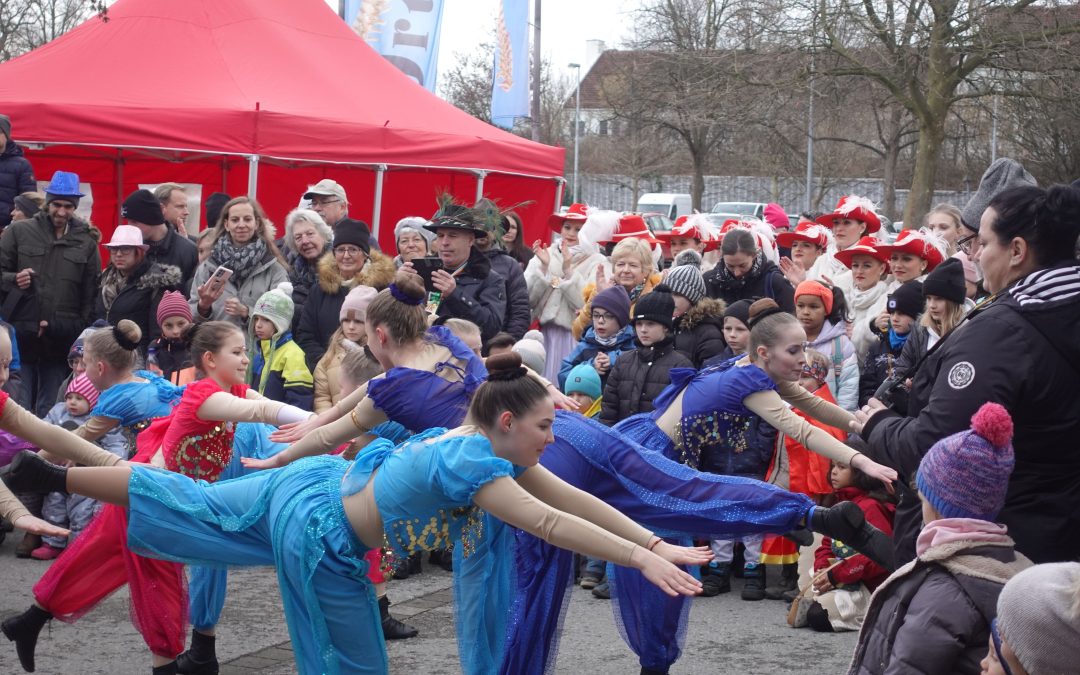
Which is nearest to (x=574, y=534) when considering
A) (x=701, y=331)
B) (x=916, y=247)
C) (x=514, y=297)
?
(x=701, y=331)

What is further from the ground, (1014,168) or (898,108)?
(898,108)

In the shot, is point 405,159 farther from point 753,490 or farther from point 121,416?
point 753,490

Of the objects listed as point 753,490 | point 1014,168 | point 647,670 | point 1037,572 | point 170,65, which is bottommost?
point 647,670

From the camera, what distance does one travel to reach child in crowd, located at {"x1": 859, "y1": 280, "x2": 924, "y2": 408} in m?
6.90

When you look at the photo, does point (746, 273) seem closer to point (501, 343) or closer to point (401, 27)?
point (501, 343)

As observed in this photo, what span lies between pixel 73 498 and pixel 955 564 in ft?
20.6

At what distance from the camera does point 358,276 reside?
788 cm

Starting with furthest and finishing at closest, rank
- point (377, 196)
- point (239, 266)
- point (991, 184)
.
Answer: point (377, 196)
point (239, 266)
point (991, 184)

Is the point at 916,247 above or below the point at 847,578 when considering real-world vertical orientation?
above

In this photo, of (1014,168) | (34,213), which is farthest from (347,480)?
(34,213)

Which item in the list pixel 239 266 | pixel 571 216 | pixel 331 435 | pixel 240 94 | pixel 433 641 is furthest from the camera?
pixel 240 94

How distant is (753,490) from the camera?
443 centimetres

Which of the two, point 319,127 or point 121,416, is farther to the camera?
point 319,127

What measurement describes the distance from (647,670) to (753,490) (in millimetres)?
1025
